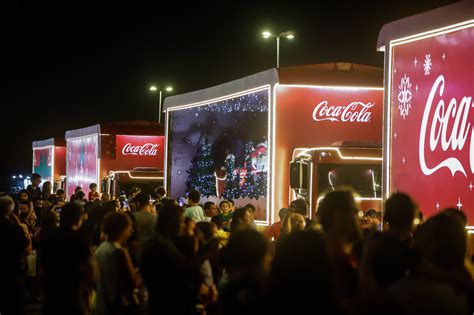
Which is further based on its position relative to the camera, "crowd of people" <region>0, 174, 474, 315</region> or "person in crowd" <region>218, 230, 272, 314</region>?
"person in crowd" <region>218, 230, 272, 314</region>

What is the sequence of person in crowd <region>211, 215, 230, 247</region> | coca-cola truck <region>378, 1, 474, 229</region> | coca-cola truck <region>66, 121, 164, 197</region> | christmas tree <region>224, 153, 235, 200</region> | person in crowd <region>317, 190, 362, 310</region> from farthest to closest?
coca-cola truck <region>66, 121, 164, 197</region> → christmas tree <region>224, 153, 235, 200</region> → person in crowd <region>211, 215, 230, 247</region> → coca-cola truck <region>378, 1, 474, 229</region> → person in crowd <region>317, 190, 362, 310</region>

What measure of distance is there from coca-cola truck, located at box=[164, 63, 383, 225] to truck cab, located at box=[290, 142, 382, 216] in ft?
0.07

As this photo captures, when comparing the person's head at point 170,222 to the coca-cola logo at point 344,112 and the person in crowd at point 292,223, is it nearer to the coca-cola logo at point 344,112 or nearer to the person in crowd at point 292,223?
the person in crowd at point 292,223

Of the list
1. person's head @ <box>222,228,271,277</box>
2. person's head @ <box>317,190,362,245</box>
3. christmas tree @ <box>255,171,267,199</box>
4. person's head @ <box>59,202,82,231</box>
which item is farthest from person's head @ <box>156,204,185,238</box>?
christmas tree @ <box>255,171,267,199</box>

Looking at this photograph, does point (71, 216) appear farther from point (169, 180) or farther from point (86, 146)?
point (86, 146)

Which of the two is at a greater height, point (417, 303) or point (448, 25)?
point (448, 25)

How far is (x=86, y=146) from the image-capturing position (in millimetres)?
32500

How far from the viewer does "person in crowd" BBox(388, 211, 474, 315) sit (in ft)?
14.3

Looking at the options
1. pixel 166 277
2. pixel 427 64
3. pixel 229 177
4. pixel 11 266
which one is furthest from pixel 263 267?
pixel 229 177

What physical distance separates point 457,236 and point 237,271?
1245 mm

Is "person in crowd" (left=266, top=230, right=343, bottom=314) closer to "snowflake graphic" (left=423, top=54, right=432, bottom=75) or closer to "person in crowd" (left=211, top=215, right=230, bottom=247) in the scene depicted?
"person in crowd" (left=211, top=215, right=230, bottom=247)

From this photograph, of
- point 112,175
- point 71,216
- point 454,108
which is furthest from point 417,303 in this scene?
point 112,175

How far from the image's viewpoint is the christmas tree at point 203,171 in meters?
18.7

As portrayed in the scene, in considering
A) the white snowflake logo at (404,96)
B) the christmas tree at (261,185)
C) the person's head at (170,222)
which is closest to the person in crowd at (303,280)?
the person's head at (170,222)
